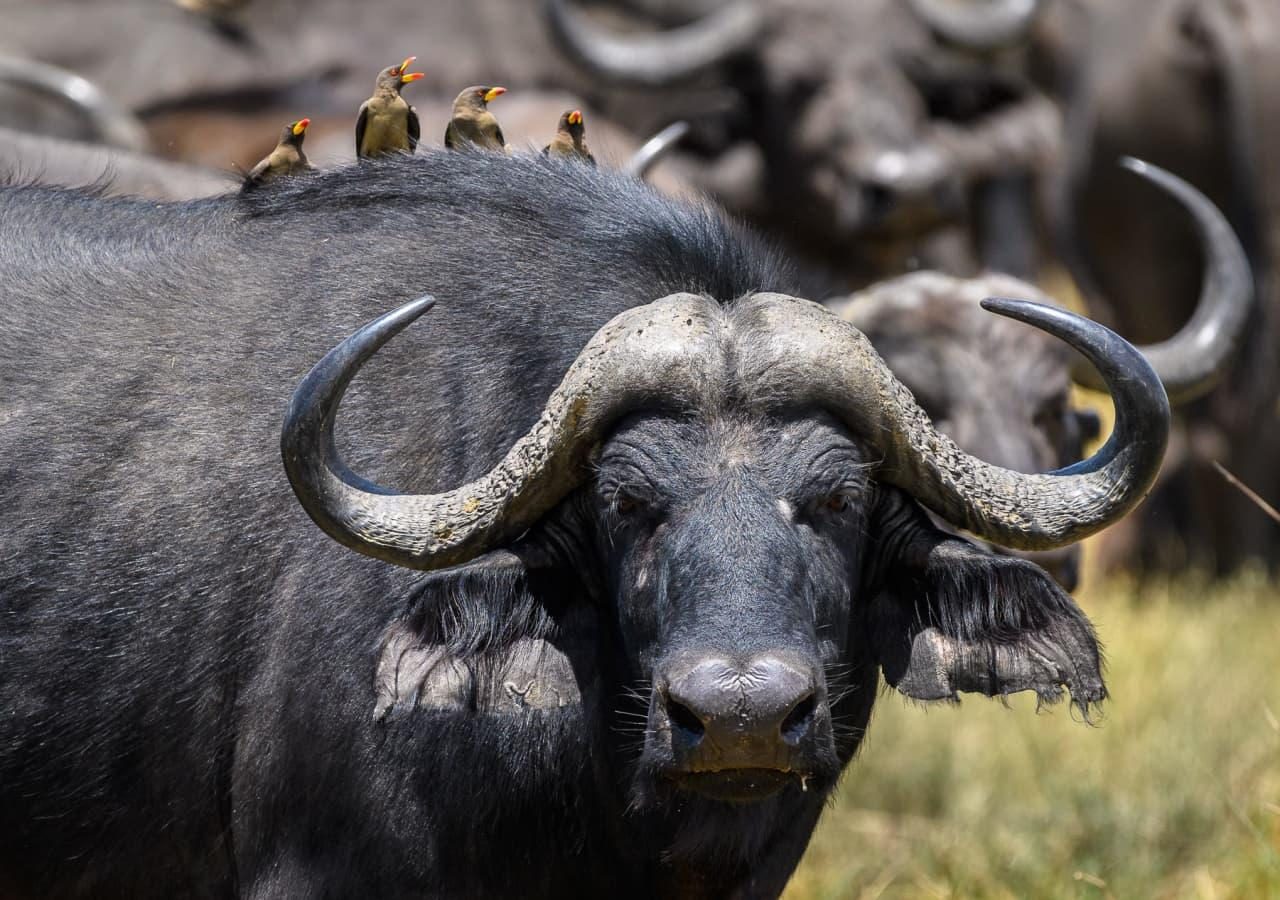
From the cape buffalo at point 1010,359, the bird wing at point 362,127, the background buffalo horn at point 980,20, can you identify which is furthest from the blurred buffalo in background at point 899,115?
the bird wing at point 362,127

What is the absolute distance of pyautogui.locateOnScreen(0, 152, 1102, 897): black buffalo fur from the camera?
12.8ft

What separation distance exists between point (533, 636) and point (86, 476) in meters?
1.19

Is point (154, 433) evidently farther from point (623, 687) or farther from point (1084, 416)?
point (1084, 416)

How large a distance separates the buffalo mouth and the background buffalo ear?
1.62ft

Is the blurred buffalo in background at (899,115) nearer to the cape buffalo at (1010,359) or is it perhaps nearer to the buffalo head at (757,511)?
the cape buffalo at (1010,359)

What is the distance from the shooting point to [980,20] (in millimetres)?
12477

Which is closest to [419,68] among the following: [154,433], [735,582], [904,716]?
[904,716]

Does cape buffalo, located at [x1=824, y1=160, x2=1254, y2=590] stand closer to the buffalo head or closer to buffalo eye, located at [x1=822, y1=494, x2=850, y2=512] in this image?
the buffalo head

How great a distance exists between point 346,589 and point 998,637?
137cm

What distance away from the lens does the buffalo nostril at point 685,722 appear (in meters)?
3.43

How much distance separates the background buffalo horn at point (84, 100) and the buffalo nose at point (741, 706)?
22.8 ft

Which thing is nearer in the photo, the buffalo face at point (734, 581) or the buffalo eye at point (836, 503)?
the buffalo face at point (734, 581)

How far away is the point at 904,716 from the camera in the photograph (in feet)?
25.9

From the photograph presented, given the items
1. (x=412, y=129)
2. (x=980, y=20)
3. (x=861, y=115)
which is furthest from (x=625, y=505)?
(x=980, y=20)
